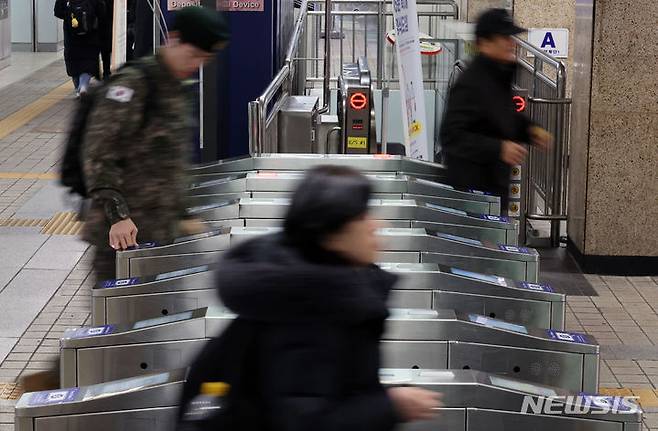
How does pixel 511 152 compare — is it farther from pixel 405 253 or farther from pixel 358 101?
pixel 358 101

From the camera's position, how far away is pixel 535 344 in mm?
Answer: 3715

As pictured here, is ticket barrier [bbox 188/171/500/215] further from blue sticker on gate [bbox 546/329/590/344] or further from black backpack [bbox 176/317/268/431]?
black backpack [bbox 176/317/268/431]

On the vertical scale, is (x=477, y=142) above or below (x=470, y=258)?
above

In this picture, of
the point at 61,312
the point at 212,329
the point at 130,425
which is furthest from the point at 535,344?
the point at 61,312

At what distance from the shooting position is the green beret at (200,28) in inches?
165

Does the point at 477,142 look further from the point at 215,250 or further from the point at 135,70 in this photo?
the point at 135,70

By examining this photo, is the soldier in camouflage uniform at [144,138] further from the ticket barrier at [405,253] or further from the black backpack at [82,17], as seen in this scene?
the black backpack at [82,17]

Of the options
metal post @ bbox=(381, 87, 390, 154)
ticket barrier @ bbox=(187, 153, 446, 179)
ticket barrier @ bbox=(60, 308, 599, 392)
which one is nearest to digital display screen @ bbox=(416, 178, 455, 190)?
ticket barrier @ bbox=(187, 153, 446, 179)

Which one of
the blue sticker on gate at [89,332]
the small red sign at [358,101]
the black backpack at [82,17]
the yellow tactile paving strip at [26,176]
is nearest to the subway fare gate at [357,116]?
the small red sign at [358,101]

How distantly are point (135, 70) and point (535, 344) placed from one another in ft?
5.40

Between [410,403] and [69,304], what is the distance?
4790mm

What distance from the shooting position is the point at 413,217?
542cm

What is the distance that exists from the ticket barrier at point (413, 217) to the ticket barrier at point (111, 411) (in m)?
2.14

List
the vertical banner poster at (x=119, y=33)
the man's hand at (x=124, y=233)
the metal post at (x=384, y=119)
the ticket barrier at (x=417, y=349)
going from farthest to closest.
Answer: the metal post at (x=384, y=119)
the vertical banner poster at (x=119, y=33)
the man's hand at (x=124, y=233)
the ticket barrier at (x=417, y=349)
